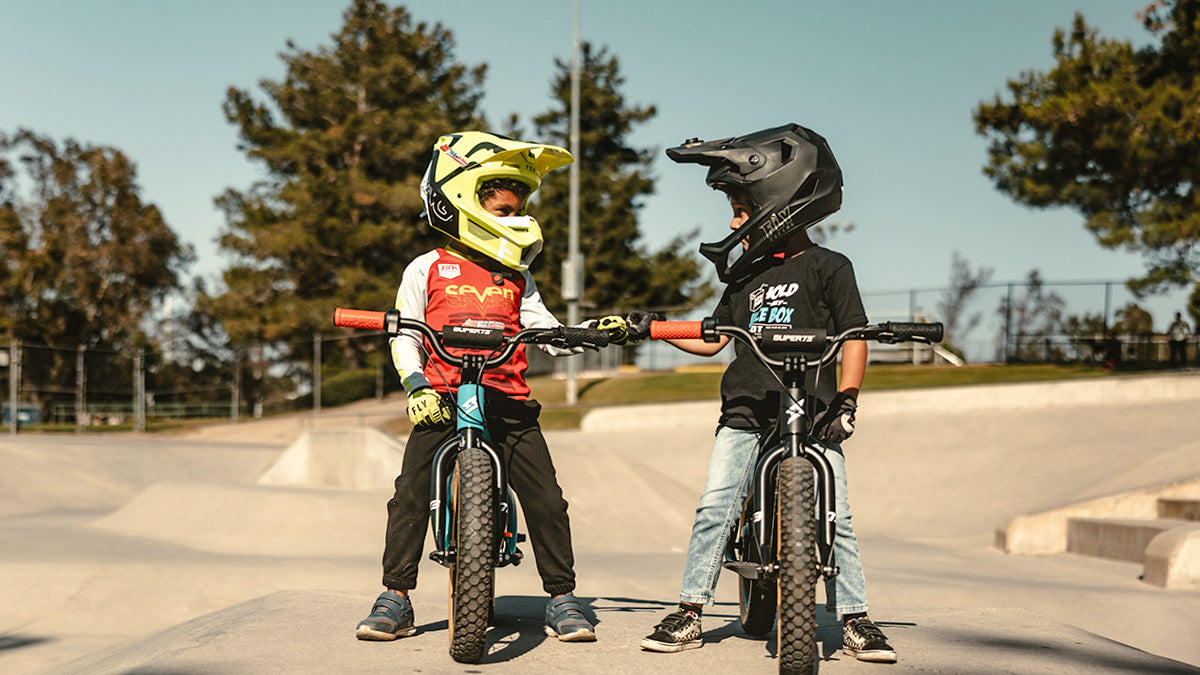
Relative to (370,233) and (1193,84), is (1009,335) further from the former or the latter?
(370,233)

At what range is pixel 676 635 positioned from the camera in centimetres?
412

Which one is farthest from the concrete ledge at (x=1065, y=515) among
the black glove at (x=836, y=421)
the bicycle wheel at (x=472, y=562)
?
the bicycle wheel at (x=472, y=562)

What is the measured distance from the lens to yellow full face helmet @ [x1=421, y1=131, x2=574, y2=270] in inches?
174

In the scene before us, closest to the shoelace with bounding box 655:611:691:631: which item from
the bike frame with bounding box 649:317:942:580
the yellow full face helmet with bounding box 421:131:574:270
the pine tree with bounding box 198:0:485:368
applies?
the bike frame with bounding box 649:317:942:580

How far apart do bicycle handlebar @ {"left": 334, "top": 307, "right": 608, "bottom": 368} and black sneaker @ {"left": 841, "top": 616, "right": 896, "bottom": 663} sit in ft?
5.13

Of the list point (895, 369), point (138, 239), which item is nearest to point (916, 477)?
point (895, 369)

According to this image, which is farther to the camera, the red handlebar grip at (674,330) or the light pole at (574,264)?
the light pole at (574,264)

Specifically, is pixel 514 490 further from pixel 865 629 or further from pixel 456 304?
pixel 865 629

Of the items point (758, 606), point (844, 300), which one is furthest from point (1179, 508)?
point (844, 300)

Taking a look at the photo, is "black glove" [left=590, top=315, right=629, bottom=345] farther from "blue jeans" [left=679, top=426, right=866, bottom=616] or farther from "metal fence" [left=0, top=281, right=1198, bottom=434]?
"metal fence" [left=0, top=281, right=1198, bottom=434]

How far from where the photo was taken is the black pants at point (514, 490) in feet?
14.2

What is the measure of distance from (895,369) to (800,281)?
24439mm

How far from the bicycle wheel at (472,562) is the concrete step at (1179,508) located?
10.7m

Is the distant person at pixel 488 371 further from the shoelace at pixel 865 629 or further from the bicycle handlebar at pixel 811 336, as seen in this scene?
the shoelace at pixel 865 629
